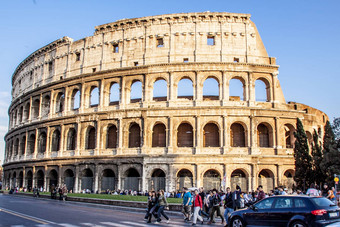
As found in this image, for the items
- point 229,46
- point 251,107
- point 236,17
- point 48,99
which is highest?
point 236,17

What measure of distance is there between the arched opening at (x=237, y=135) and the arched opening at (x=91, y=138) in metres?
14.4

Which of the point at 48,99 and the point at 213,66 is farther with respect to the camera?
the point at 48,99

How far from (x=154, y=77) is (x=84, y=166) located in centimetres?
1161

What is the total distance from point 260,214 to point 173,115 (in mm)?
20771

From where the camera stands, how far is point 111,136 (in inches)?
1355

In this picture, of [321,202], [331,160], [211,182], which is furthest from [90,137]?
[321,202]

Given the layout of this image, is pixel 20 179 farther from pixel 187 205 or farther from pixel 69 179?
pixel 187 205

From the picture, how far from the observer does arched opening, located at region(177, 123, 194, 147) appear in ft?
104

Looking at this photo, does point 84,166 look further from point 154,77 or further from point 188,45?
point 188,45

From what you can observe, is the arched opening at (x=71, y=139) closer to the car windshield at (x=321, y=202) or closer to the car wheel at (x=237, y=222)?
the car wheel at (x=237, y=222)

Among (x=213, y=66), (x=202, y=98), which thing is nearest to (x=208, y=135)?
(x=202, y=98)

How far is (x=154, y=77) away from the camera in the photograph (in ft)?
107

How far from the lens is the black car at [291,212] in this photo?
955 cm

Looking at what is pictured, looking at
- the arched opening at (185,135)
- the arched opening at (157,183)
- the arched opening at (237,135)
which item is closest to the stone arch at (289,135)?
the arched opening at (237,135)
